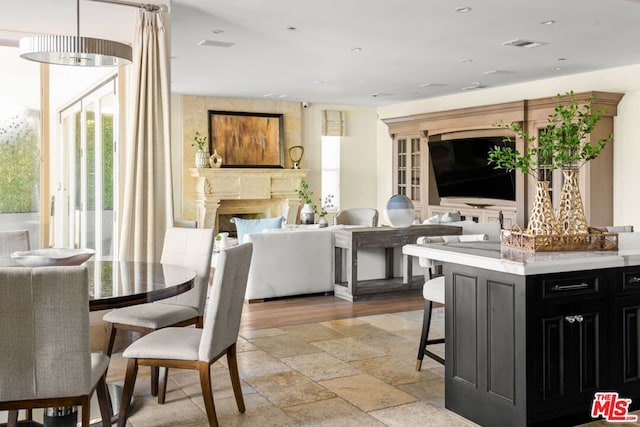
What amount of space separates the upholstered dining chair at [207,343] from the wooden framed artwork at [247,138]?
8.43 m

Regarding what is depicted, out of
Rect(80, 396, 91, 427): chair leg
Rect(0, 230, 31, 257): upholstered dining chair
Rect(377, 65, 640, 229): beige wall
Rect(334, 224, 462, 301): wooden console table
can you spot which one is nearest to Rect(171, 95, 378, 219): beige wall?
Rect(377, 65, 640, 229): beige wall

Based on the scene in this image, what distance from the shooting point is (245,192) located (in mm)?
11383

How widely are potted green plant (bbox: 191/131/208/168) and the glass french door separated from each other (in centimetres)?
353

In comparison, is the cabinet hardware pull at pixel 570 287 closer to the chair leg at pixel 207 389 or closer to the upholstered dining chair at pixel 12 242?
the chair leg at pixel 207 389

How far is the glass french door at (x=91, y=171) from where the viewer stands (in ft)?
19.7

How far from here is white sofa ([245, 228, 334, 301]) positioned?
6.23 metres

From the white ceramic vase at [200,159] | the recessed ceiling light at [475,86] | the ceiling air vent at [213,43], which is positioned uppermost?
the recessed ceiling light at [475,86]

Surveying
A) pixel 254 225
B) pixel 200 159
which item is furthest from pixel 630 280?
pixel 200 159

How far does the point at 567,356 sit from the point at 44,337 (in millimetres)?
2227

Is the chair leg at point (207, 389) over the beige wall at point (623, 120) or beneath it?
beneath

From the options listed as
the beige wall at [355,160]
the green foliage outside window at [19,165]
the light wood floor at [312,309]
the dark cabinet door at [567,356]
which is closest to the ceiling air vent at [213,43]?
the green foliage outside window at [19,165]

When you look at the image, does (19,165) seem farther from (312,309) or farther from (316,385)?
(316,385)

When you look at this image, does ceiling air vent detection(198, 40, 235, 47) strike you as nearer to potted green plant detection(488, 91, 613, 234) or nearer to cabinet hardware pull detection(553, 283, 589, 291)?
potted green plant detection(488, 91, 613, 234)

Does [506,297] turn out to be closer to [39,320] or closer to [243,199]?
[39,320]
